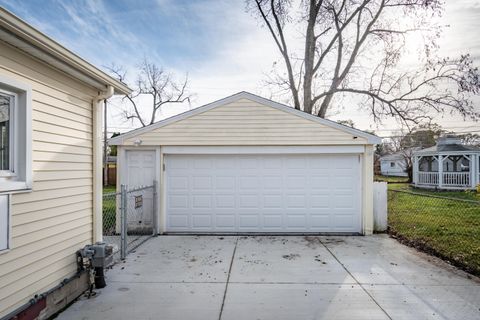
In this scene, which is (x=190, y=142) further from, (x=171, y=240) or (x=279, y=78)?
(x=279, y=78)

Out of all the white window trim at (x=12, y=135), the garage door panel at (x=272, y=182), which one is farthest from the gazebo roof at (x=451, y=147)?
the white window trim at (x=12, y=135)

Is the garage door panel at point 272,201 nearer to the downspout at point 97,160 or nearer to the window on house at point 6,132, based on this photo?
the downspout at point 97,160

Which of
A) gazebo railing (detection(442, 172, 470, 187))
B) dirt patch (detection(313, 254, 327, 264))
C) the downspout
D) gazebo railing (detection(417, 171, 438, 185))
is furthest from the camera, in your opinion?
gazebo railing (detection(417, 171, 438, 185))

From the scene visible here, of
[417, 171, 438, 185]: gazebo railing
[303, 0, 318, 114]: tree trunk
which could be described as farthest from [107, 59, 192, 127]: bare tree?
[417, 171, 438, 185]: gazebo railing

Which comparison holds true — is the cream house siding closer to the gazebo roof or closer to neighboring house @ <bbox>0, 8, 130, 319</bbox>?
neighboring house @ <bbox>0, 8, 130, 319</bbox>

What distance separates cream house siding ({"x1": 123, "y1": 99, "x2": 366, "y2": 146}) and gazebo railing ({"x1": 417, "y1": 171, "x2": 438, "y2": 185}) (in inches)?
637

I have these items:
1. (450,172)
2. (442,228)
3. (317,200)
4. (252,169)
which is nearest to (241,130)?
(252,169)

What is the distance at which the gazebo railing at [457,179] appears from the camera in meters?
19.3

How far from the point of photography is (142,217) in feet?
27.0

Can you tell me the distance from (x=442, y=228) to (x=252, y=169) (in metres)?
5.44

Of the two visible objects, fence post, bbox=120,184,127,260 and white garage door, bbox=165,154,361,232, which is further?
white garage door, bbox=165,154,361,232

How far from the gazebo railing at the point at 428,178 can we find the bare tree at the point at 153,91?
19880 millimetres

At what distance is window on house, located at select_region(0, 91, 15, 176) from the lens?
320cm

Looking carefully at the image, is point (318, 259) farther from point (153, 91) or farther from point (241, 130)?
point (153, 91)
